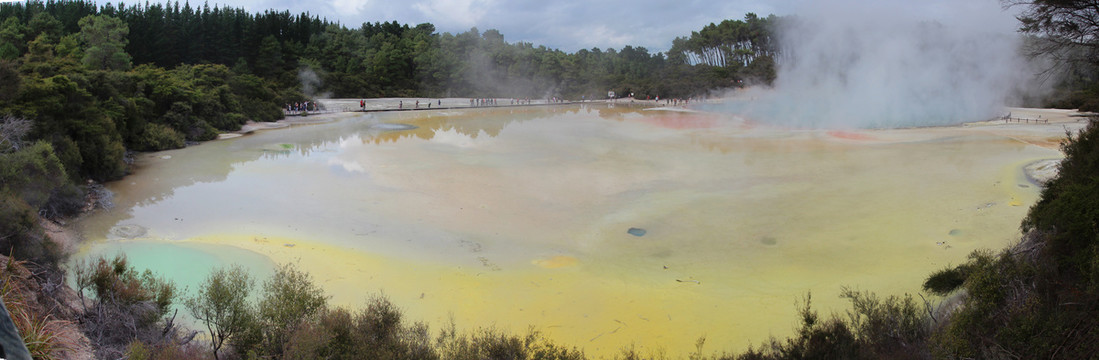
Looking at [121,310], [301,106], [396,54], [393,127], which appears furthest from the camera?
[396,54]

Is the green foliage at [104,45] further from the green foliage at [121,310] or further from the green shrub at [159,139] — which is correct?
the green foliage at [121,310]

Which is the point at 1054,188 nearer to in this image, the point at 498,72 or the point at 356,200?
the point at 356,200

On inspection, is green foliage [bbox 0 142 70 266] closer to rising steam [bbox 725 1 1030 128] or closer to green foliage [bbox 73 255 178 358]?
green foliage [bbox 73 255 178 358]

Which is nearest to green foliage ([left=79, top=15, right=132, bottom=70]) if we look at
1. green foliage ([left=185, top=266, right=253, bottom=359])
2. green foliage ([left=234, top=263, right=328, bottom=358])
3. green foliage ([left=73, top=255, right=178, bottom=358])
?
green foliage ([left=73, top=255, right=178, bottom=358])

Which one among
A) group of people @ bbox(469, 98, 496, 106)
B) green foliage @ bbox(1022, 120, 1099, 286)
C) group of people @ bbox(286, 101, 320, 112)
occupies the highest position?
group of people @ bbox(469, 98, 496, 106)

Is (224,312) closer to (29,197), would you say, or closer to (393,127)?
(29,197)

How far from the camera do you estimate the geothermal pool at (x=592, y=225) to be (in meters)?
9.62

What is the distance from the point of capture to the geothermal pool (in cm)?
962

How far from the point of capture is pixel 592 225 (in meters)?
13.9

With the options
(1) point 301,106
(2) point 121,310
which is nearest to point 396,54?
(1) point 301,106

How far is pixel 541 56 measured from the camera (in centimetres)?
7569

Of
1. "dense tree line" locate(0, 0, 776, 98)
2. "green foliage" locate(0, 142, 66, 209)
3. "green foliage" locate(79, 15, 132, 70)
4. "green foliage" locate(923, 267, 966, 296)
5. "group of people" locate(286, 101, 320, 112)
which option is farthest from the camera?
"dense tree line" locate(0, 0, 776, 98)

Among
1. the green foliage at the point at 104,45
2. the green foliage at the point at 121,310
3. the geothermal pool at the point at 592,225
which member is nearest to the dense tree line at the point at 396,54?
the green foliage at the point at 104,45

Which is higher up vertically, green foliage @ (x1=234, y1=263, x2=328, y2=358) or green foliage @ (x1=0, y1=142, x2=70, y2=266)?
green foliage @ (x1=0, y1=142, x2=70, y2=266)
